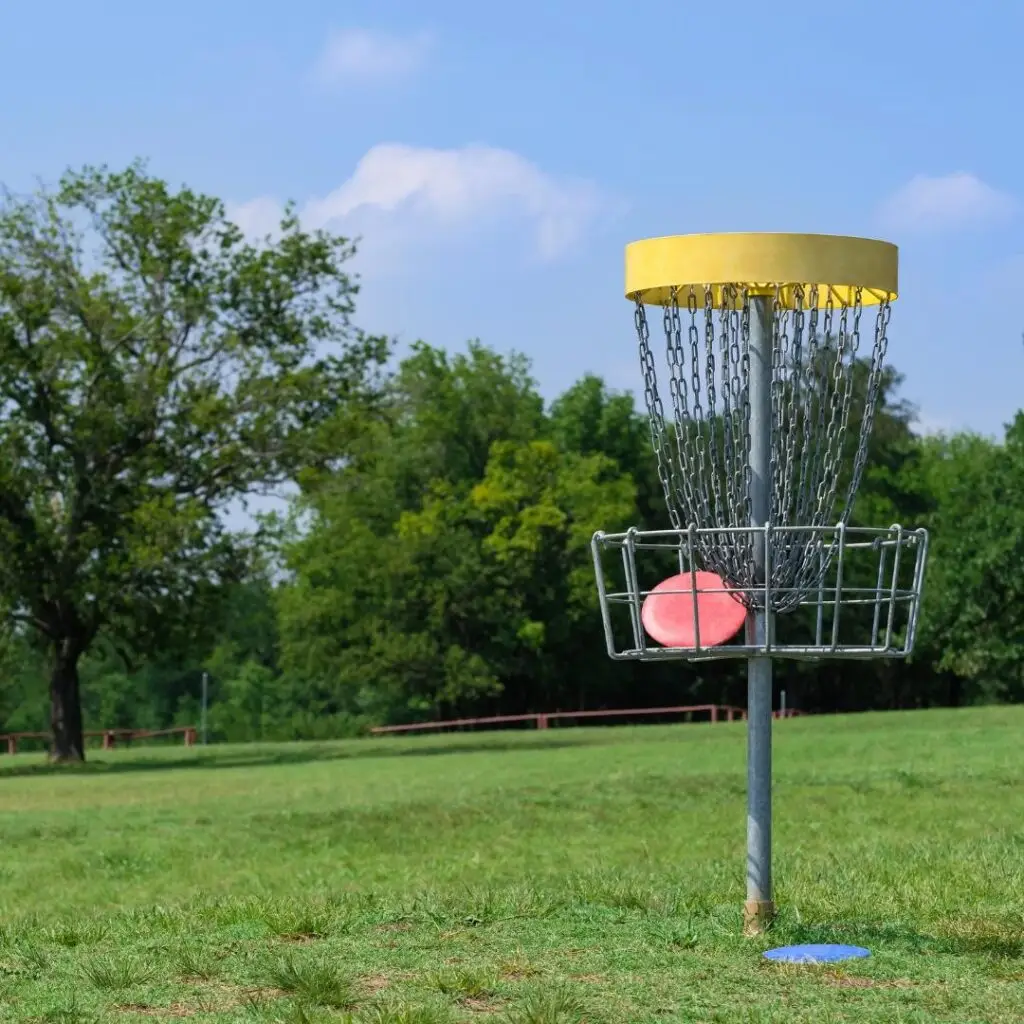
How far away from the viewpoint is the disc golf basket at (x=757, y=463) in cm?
686

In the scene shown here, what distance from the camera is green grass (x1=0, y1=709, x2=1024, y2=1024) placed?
6109mm

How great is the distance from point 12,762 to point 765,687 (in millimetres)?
41221

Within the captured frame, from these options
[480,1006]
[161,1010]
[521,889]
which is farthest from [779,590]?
[521,889]

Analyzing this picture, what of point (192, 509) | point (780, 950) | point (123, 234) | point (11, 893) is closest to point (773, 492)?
point (780, 950)

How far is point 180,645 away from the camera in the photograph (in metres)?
42.0

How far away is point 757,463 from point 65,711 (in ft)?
121

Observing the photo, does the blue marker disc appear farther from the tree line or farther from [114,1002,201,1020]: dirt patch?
the tree line

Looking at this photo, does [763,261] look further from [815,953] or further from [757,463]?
[815,953]

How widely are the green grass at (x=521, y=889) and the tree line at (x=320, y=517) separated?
25.6 ft

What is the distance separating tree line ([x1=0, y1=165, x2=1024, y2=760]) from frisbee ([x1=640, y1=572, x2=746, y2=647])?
104 ft

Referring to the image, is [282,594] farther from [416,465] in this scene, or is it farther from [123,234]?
[123,234]

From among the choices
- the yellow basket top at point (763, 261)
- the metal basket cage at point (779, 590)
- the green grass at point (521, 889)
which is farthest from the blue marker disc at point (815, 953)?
the yellow basket top at point (763, 261)

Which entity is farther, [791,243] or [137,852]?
[137,852]

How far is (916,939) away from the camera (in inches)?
287
